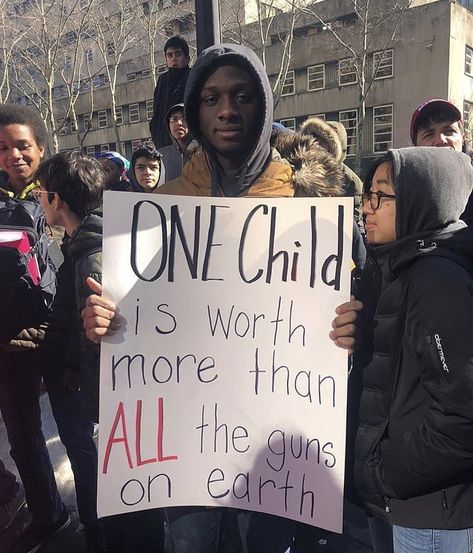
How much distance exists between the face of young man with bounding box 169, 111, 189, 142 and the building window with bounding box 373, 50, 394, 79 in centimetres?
2134

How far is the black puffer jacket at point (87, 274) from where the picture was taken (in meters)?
1.73

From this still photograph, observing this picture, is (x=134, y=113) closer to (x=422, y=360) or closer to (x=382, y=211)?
(x=382, y=211)

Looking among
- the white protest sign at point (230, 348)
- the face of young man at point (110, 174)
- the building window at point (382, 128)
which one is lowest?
the white protest sign at point (230, 348)

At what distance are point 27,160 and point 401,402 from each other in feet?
6.15

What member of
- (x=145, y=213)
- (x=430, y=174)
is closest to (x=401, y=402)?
(x=430, y=174)

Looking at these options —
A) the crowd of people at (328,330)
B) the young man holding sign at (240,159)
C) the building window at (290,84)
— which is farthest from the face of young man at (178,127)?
the building window at (290,84)

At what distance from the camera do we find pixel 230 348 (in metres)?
1.36

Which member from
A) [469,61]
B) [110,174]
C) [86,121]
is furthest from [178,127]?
[86,121]

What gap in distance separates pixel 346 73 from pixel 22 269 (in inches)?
998

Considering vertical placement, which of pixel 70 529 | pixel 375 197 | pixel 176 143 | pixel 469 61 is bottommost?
pixel 70 529

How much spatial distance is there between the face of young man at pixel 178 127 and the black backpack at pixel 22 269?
1758mm

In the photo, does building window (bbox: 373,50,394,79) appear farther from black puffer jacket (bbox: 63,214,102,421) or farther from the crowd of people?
black puffer jacket (bbox: 63,214,102,421)

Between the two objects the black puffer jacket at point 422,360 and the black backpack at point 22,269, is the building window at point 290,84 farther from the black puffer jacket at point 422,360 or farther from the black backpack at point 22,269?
the black puffer jacket at point 422,360

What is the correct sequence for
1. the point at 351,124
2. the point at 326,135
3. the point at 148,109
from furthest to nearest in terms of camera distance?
1. the point at 148,109
2. the point at 351,124
3. the point at 326,135
